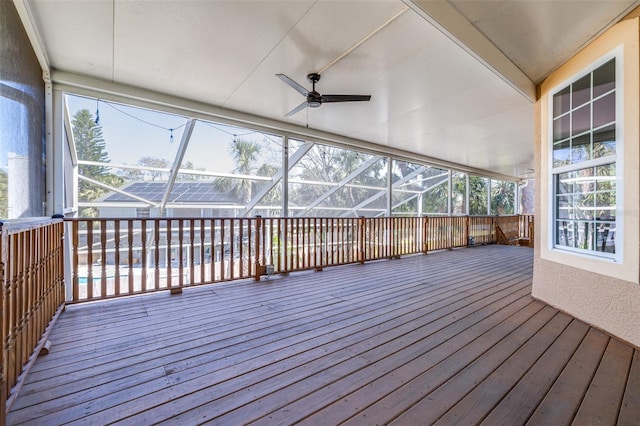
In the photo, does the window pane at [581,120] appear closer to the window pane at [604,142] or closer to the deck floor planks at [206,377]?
the window pane at [604,142]

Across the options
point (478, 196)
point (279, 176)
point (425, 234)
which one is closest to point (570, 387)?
point (425, 234)

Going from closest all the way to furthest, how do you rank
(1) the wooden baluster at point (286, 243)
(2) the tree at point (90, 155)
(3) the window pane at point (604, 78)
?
(3) the window pane at point (604, 78) → (1) the wooden baluster at point (286, 243) → (2) the tree at point (90, 155)

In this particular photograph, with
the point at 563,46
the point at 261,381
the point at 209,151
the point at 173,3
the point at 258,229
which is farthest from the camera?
the point at 209,151

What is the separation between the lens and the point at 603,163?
240cm

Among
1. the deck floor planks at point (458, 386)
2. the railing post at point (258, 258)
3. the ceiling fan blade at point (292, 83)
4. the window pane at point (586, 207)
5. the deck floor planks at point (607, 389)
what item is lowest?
the deck floor planks at point (607, 389)

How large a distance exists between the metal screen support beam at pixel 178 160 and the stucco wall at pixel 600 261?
4.60 meters

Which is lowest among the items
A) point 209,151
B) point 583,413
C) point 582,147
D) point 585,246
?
point 583,413

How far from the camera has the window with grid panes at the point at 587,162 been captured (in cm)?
232

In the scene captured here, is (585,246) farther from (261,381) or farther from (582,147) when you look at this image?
(261,381)

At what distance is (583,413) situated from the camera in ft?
4.51

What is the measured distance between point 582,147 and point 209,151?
5642 mm

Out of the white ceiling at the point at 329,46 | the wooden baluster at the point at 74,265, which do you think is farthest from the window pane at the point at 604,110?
the wooden baluster at the point at 74,265

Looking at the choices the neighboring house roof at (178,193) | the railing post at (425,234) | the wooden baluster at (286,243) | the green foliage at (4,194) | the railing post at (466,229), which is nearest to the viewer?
the green foliage at (4,194)

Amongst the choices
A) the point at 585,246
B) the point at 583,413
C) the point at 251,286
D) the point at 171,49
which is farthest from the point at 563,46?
the point at 251,286
